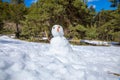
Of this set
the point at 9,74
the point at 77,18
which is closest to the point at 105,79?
the point at 9,74

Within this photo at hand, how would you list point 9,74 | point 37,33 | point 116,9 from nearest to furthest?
point 9,74, point 37,33, point 116,9

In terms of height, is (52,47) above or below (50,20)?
below

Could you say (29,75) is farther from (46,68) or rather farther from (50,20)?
(50,20)

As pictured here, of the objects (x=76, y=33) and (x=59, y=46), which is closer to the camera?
(x=59, y=46)

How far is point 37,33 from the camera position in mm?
14641

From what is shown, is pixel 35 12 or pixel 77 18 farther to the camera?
pixel 77 18

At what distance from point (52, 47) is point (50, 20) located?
33.7 ft

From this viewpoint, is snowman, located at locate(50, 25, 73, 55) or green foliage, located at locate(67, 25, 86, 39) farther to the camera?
green foliage, located at locate(67, 25, 86, 39)

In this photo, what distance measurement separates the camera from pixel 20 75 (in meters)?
2.23

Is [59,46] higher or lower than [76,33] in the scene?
lower

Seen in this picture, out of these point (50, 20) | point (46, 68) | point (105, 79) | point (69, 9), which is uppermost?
point (69, 9)

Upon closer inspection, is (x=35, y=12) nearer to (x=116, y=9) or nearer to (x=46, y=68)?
(x=116, y=9)

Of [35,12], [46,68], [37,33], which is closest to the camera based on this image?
[46,68]

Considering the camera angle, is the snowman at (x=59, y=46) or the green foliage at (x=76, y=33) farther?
the green foliage at (x=76, y=33)
